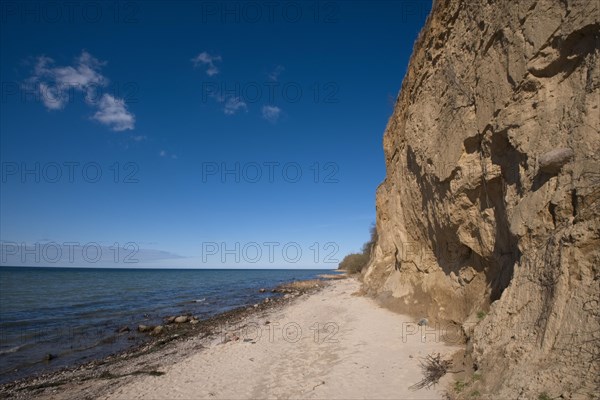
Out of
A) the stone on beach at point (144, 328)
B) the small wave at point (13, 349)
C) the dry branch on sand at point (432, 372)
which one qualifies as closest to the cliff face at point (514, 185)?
the dry branch on sand at point (432, 372)

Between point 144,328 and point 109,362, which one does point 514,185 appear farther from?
point 144,328

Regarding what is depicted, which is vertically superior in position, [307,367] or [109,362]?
[307,367]

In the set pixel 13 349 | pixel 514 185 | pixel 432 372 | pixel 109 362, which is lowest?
pixel 13 349

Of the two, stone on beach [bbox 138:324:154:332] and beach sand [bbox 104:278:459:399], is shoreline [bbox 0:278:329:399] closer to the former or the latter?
stone on beach [bbox 138:324:154:332]

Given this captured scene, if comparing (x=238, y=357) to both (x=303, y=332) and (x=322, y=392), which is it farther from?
(x=322, y=392)

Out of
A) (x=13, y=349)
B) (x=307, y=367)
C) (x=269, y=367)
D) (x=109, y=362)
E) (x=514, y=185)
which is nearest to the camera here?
(x=514, y=185)

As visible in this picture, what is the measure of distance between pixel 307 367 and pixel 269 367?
3.27 feet

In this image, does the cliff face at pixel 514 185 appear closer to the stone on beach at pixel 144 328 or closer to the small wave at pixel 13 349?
the stone on beach at pixel 144 328

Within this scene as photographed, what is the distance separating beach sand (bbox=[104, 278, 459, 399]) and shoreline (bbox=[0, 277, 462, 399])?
2 cm

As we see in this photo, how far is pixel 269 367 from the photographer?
8.15 meters

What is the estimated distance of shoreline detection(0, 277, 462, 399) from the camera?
22.0ft

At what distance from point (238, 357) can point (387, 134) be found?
1347 cm

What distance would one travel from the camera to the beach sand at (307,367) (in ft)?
21.5

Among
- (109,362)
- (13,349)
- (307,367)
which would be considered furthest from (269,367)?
(13,349)
